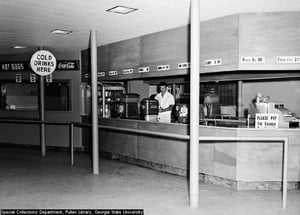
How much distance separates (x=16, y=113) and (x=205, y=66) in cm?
632

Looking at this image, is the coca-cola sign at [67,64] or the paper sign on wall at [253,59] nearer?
the paper sign on wall at [253,59]

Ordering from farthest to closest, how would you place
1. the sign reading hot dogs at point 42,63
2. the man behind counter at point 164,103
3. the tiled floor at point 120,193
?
the sign reading hot dogs at point 42,63 → the man behind counter at point 164,103 → the tiled floor at point 120,193

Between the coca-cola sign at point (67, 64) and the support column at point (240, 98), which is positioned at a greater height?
the coca-cola sign at point (67, 64)

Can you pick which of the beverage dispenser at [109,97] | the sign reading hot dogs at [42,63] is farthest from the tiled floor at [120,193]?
the sign reading hot dogs at [42,63]

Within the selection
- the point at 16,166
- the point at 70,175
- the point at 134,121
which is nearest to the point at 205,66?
the point at 134,121

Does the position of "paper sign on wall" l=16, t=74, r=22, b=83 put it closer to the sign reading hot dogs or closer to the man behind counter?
the sign reading hot dogs

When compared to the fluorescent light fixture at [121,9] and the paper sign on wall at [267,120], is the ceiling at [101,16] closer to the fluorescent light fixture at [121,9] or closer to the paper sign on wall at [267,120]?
the fluorescent light fixture at [121,9]

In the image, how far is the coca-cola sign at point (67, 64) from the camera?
30.5ft

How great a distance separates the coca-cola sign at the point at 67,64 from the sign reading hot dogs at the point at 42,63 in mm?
1443

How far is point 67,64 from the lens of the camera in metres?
9.35

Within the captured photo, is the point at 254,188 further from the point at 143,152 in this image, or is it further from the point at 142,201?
the point at 143,152

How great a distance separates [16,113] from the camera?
996 cm

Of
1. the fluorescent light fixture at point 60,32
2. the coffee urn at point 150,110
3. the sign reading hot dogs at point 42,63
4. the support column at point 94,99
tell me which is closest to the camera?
the support column at point 94,99

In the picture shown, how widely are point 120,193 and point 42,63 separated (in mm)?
4009
